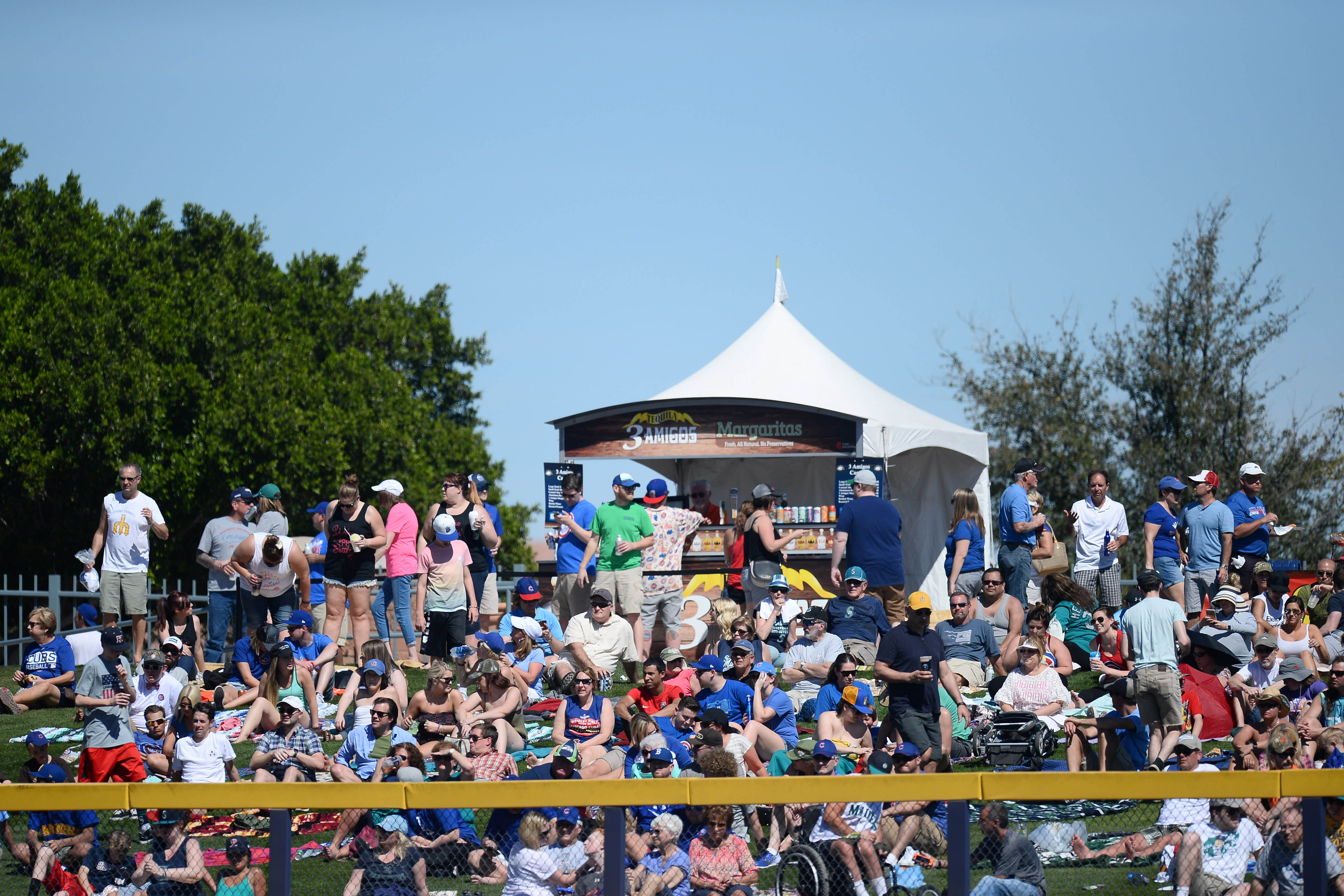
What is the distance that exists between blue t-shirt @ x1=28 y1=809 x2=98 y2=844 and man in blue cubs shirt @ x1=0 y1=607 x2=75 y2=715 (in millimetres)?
6342

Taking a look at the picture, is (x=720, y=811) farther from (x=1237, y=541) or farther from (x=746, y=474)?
(x=746, y=474)

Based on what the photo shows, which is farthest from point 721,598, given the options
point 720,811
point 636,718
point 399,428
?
point 399,428

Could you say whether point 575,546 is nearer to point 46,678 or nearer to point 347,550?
point 347,550

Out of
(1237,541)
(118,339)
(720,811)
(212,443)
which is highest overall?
(118,339)

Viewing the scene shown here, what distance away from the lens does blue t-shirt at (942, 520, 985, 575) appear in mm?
11984

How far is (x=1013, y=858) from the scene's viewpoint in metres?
4.84

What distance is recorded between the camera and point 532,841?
16.4ft

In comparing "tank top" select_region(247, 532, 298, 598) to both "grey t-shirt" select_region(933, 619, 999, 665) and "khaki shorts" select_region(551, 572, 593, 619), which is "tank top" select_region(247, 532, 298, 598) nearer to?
"khaki shorts" select_region(551, 572, 593, 619)

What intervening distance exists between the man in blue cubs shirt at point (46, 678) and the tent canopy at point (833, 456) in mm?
8191

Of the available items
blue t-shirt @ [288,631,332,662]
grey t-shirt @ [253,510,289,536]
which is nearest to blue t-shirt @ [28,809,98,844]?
blue t-shirt @ [288,631,332,662]

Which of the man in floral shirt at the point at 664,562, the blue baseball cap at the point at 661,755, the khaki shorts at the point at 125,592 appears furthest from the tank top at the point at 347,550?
the blue baseball cap at the point at 661,755

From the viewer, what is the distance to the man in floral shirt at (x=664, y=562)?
42.1 ft

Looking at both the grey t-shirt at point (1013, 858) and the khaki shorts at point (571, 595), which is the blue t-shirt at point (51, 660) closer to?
the khaki shorts at point (571, 595)

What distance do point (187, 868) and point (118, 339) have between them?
84.2 ft
